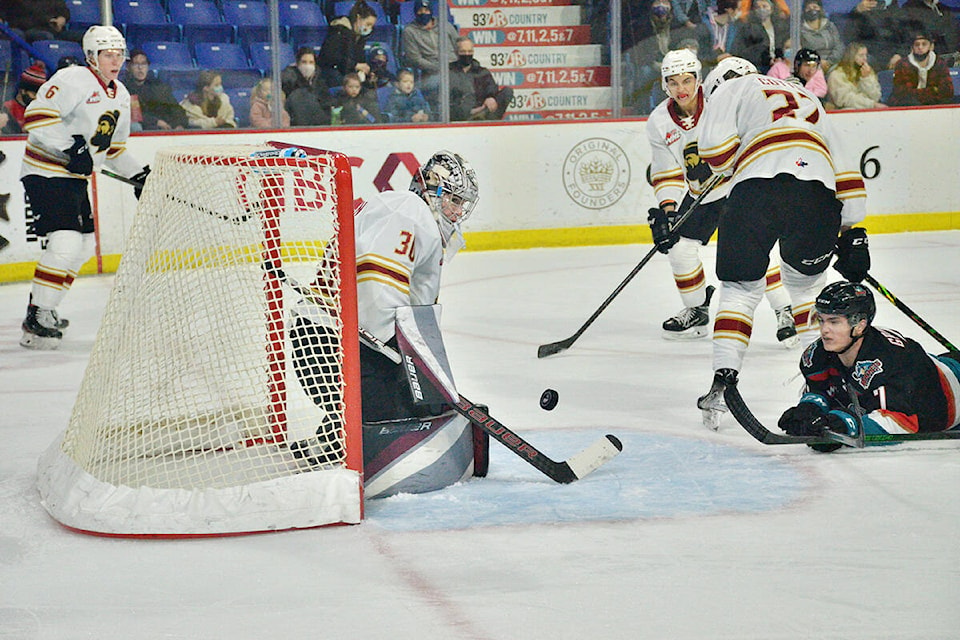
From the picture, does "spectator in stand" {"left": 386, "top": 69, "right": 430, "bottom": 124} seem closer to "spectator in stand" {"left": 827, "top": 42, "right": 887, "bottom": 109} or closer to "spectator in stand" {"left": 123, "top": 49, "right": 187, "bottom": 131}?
"spectator in stand" {"left": 123, "top": 49, "right": 187, "bottom": 131}

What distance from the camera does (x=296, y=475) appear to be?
101 inches

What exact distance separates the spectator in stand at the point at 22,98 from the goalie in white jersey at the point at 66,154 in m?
1.73

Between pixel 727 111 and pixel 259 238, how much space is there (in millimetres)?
1438

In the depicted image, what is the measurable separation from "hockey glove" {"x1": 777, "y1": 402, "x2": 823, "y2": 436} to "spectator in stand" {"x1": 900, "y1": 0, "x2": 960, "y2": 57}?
6203 mm

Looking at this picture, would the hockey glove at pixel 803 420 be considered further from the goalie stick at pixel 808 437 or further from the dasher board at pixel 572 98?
the dasher board at pixel 572 98

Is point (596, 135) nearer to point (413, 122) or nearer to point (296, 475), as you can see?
point (413, 122)

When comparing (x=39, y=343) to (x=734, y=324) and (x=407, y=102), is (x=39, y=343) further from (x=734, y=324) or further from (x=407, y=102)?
(x=407, y=102)

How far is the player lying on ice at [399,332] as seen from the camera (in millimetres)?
2742

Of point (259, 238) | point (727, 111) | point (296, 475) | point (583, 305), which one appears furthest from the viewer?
point (583, 305)

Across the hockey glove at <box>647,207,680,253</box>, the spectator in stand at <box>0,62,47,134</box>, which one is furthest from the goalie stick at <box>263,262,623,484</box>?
the spectator in stand at <box>0,62,47,134</box>

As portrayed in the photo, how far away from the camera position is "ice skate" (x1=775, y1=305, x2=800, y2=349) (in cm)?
475

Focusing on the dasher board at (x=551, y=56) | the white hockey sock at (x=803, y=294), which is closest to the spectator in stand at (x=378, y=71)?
the dasher board at (x=551, y=56)

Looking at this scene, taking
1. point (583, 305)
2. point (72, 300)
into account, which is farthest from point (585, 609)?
point (72, 300)

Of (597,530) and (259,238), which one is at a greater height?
(259,238)
